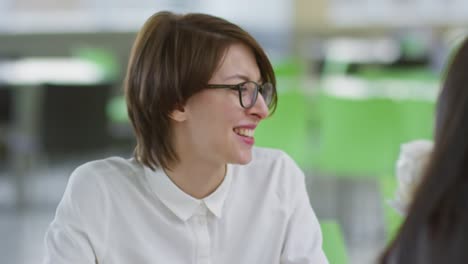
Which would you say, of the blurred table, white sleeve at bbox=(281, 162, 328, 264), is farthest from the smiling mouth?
the blurred table

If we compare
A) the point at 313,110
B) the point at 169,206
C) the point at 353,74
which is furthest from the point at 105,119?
the point at 169,206

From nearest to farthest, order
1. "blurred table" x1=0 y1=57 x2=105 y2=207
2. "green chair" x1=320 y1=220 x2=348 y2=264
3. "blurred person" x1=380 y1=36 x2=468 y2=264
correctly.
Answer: "blurred person" x1=380 y1=36 x2=468 y2=264
"green chair" x1=320 y1=220 x2=348 y2=264
"blurred table" x1=0 y1=57 x2=105 y2=207

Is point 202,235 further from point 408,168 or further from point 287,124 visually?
point 287,124

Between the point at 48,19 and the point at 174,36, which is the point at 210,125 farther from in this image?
the point at 48,19

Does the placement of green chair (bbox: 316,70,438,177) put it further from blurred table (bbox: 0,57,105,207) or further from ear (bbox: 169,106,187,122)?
ear (bbox: 169,106,187,122)

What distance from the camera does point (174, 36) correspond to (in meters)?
1.93

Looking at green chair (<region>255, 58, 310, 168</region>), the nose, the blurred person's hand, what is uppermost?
the nose

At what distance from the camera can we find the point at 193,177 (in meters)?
2.03

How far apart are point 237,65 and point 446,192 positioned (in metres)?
0.71

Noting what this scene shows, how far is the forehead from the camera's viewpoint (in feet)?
6.38

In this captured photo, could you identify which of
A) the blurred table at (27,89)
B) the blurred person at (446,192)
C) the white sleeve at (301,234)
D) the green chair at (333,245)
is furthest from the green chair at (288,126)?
the blurred person at (446,192)

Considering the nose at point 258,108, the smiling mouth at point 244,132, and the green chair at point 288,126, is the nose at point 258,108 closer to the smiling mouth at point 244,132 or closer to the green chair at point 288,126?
the smiling mouth at point 244,132

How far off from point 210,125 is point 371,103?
303 centimetres

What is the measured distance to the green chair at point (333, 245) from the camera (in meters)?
2.20
